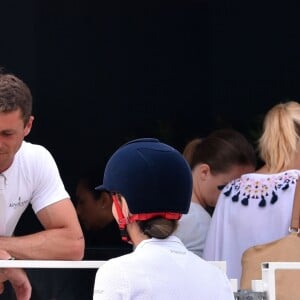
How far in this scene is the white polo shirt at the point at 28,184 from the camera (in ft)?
14.1

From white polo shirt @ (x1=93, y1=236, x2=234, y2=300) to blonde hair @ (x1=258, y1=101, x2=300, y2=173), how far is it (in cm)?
197

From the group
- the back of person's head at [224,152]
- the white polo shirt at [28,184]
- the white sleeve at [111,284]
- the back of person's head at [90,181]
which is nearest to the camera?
the white sleeve at [111,284]

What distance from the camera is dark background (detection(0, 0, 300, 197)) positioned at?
816 centimetres

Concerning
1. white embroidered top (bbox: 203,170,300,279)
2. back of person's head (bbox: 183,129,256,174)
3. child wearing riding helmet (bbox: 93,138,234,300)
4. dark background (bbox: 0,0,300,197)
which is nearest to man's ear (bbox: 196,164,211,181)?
back of person's head (bbox: 183,129,256,174)

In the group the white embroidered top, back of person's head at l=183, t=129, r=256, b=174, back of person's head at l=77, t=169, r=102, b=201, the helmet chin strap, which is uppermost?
the helmet chin strap

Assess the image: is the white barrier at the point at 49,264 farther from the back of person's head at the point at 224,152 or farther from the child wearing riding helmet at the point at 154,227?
the back of person's head at the point at 224,152

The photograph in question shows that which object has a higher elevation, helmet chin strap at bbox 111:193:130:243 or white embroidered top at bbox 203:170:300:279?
helmet chin strap at bbox 111:193:130:243

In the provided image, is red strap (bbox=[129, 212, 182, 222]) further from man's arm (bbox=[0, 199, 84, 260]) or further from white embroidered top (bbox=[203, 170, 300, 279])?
white embroidered top (bbox=[203, 170, 300, 279])

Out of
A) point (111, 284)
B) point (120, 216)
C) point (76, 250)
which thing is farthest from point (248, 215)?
point (111, 284)

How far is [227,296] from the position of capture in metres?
2.95

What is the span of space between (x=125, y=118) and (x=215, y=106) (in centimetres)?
74

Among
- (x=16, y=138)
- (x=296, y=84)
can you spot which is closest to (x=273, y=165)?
(x=16, y=138)

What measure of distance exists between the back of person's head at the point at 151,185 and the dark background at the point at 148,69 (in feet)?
16.6

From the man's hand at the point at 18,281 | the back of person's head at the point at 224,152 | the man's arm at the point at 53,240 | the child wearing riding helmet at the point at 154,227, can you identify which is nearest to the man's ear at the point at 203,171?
the back of person's head at the point at 224,152
